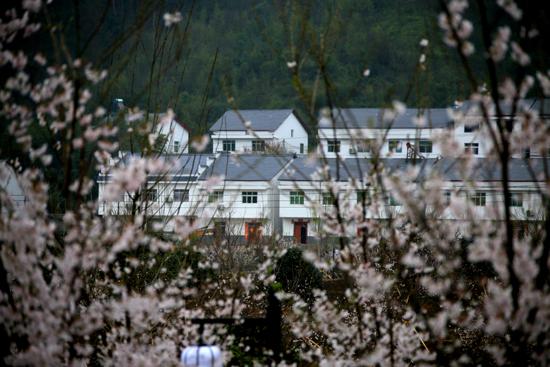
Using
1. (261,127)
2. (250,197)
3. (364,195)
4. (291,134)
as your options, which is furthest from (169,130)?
(291,134)

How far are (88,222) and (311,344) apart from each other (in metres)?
3.43

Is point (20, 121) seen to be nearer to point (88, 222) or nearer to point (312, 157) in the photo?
point (88, 222)

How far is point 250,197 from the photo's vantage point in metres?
25.3

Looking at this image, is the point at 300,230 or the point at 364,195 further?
the point at 300,230

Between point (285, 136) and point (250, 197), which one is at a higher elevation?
point (285, 136)

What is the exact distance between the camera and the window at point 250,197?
24.8 m

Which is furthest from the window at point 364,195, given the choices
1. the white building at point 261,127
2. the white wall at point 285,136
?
the white wall at point 285,136

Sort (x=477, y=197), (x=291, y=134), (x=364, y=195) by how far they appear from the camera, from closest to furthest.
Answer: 1. (x=364, y=195)
2. (x=477, y=197)
3. (x=291, y=134)

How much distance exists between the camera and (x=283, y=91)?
38688mm

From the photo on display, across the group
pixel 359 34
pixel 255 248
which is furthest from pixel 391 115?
pixel 359 34

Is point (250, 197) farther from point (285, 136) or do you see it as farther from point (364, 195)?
point (364, 195)

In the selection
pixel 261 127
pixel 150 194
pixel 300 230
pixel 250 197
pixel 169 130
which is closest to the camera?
pixel 169 130

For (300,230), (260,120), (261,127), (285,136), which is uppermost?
(260,120)

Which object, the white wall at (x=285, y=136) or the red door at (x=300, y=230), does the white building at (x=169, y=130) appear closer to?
the red door at (x=300, y=230)
